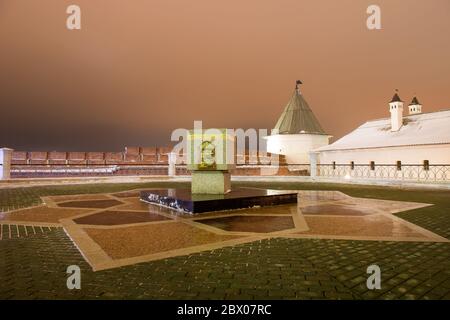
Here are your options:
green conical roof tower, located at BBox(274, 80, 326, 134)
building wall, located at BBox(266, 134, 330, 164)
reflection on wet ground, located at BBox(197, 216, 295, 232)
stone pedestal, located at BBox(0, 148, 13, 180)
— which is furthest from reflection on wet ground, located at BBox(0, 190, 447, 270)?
green conical roof tower, located at BBox(274, 80, 326, 134)

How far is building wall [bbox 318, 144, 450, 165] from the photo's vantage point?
24167mm

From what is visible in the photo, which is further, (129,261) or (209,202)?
(209,202)

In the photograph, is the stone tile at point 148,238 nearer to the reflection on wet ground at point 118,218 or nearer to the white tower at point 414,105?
the reflection on wet ground at point 118,218

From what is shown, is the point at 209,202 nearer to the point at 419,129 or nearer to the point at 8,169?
the point at 8,169

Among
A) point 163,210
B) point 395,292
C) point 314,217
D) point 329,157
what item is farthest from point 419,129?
point 395,292

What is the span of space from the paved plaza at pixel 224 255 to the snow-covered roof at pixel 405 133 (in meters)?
22.0

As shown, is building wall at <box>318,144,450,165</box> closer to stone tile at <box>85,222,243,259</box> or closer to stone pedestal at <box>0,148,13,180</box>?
stone tile at <box>85,222,243,259</box>

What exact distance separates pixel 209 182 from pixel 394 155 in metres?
24.9

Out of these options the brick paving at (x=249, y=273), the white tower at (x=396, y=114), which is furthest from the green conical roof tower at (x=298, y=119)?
the brick paving at (x=249, y=273)

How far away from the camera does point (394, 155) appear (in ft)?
90.8

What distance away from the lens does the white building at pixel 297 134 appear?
43344mm

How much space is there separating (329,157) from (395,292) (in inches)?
1311

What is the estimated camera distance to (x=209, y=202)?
26.5 feet

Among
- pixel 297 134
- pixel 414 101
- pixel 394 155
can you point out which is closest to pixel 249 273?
pixel 394 155
